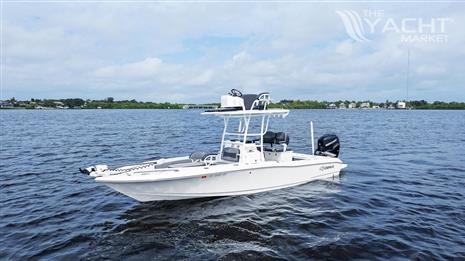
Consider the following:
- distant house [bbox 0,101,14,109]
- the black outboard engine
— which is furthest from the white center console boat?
distant house [bbox 0,101,14,109]

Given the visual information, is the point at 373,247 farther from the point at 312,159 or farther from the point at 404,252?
the point at 312,159

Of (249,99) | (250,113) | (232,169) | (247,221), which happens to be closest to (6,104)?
(249,99)

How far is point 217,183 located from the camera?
30.5 feet

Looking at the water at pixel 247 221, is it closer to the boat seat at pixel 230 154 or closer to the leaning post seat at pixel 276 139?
the boat seat at pixel 230 154

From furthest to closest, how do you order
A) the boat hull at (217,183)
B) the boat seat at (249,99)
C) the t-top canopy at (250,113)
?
the boat seat at (249,99) → the t-top canopy at (250,113) → the boat hull at (217,183)

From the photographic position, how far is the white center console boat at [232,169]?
8.61m

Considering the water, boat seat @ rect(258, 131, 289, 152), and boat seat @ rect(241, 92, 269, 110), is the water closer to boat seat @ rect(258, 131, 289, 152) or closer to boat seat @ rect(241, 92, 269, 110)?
boat seat @ rect(258, 131, 289, 152)

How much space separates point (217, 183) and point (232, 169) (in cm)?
63

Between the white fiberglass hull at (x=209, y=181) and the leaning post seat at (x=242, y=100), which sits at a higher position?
the leaning post seat at (x=242, y=100)

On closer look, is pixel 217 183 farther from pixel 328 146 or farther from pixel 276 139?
pixel 328 146

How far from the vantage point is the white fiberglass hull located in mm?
8461

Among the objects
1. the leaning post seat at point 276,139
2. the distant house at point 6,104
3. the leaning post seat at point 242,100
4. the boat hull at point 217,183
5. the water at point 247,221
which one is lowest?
the water at point 247,221

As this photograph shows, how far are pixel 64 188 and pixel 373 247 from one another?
1023 centimetres

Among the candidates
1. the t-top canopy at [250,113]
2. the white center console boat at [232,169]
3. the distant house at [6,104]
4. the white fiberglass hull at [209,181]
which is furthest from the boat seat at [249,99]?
the distant house at [6,104]
